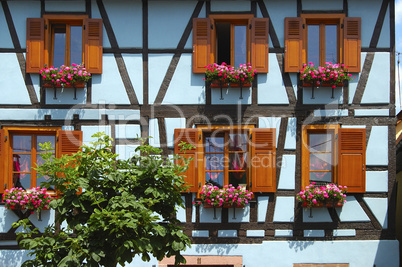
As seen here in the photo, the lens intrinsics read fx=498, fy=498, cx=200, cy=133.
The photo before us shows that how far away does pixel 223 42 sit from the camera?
9664 mm

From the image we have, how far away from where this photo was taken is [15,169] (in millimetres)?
9305

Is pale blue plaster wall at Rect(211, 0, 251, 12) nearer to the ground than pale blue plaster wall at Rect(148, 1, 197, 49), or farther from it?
farther from it

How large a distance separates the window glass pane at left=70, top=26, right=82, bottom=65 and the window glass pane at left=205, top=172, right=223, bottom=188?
3.26m

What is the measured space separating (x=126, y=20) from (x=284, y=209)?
4.60 metres

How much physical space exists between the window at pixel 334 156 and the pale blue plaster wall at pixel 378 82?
0.69 meters

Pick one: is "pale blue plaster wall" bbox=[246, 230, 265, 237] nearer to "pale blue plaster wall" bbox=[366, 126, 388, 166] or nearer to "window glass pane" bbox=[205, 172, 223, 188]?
"window glass pane" bbox=[205, 172, 223, 188]

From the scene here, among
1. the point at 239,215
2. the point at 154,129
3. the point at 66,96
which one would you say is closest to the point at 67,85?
the point at 66,96

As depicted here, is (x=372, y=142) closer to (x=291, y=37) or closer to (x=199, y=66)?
(x=291, y=37)

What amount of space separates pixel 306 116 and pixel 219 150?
174 centimetres

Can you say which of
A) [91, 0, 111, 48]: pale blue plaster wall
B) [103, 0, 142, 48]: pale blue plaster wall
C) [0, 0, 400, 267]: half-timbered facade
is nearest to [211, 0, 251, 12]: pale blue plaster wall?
[0, 0, 400, 267]: half-timbered facade

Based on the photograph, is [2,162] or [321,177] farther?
[321,177]

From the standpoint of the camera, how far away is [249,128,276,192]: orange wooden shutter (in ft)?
29.7

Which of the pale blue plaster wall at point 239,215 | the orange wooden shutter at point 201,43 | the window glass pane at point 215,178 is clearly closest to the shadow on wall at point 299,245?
the pale blue plaster wall at point 239,215

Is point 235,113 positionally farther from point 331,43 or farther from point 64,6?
point 64,6
